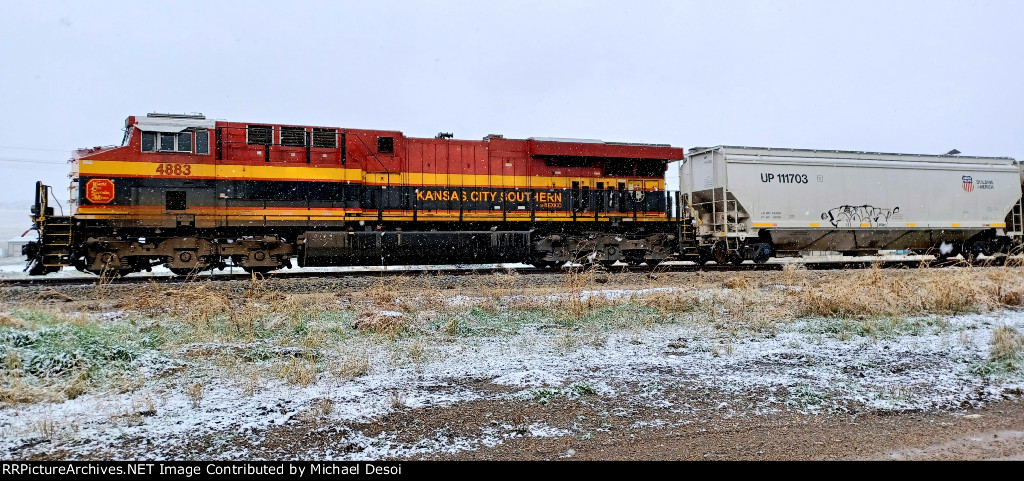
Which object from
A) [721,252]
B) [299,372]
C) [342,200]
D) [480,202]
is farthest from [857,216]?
[299,372]

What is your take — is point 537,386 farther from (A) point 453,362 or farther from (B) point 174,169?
(B) point 174,169

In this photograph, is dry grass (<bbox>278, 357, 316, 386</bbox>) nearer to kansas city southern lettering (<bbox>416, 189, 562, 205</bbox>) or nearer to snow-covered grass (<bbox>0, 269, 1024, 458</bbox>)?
snow-covered grass (<bbox>0, 269, 1024, 458</bbox>)

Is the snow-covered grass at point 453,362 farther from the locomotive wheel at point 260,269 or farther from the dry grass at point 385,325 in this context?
the locomotive wheel at point 260,269

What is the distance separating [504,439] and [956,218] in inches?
778

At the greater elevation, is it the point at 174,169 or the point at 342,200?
the point at 174,169

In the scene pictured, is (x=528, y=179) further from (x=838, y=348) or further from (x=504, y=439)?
(x=504, y=439)

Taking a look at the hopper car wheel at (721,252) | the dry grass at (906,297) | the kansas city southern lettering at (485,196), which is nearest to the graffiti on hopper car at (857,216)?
the hopper car wheel at (721,252)

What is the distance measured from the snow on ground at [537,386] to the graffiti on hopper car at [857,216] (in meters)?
10.9

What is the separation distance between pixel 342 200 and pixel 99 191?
476 centimetres

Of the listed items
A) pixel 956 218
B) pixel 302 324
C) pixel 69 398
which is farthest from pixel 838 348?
pixel 956 218

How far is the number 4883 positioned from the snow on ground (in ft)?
27.9

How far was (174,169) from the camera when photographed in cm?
1223

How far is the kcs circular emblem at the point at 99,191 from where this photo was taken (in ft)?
38.8
